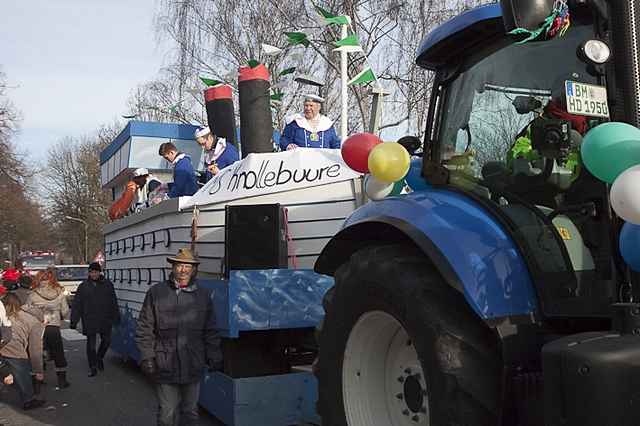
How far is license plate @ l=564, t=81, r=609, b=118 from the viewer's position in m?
2.51

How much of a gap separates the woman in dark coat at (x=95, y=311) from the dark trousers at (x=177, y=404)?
5168 millimetres

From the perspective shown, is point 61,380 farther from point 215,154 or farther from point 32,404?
point 215,154

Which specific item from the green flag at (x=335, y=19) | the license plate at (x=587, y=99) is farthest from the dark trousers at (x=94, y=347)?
the license plate at (x=587, y=99)

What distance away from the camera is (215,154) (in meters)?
8.05

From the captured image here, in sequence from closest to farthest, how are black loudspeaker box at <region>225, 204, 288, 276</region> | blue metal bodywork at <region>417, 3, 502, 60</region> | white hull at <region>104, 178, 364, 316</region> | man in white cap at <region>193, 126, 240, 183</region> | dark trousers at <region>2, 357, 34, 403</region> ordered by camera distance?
blue metal bodywork at <region>417, 3, 502, 60</region>
black loudspeaker box at <region>225, 204, 288, 276</region>
white hull at <region>104, 178, 364, 316</region>
dark trousers at <region>2, 357, 34, 403</region>
man in white cap at <region>193, 126, 240, 183</region>

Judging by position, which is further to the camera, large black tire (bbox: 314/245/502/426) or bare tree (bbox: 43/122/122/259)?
bare tree (bbox: 43/122/122/259)

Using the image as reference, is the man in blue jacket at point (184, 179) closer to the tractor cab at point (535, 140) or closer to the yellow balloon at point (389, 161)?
the yellow balloon at point (389, 161)

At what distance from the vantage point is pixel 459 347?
8.79ft

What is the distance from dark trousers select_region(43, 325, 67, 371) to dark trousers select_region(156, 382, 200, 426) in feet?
14.5

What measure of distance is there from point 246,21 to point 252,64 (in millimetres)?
12307

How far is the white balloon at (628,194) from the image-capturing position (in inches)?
83.7

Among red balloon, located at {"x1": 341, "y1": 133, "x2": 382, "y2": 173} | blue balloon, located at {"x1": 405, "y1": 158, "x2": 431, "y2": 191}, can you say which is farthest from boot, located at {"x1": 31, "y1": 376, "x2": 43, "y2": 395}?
blue balloon, located at {"x1": 405, "y1": 158, "x2": 431, "y2": 191}

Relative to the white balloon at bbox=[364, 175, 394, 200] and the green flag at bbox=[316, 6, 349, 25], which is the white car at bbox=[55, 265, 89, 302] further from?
the white balloon at bbox=[364, 175, 394, 200]

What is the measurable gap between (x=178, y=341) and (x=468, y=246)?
2711mm
